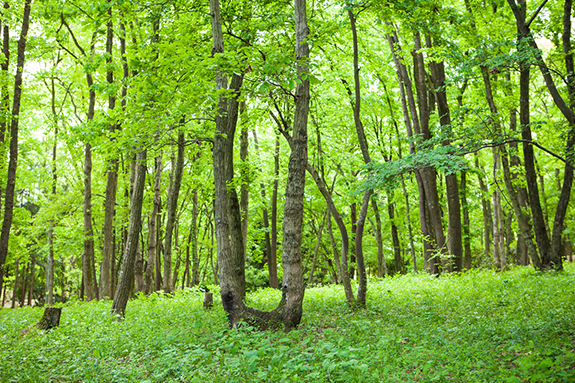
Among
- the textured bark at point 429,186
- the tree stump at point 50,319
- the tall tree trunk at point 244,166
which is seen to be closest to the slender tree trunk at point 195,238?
the tall tree trunk at point 244,166

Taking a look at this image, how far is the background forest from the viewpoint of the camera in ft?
23.9

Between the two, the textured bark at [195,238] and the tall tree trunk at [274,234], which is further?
the textured bark at [195,238]

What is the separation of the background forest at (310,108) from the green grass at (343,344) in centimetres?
193

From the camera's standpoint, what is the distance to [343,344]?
Answer: 5.59 meters

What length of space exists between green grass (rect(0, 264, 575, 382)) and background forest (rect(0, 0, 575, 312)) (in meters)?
1.93

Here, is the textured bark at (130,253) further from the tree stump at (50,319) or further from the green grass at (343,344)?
the tree stump at (50,319)

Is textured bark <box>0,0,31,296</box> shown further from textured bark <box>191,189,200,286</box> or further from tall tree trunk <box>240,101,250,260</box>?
textured bark <box>191,189,200,286</box>

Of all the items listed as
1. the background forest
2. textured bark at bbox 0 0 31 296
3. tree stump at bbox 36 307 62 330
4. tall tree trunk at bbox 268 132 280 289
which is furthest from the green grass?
tall tree trunk at bbox 268 132 280 289

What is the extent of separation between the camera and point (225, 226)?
25.0 feet

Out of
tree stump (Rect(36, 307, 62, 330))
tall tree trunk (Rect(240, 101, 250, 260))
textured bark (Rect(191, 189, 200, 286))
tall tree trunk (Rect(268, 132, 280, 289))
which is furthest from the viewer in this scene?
textured bark (Rect(191, 189, 200, 286))

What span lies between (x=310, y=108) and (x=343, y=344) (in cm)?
818

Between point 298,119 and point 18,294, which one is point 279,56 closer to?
point 298,119

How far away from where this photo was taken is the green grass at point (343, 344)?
4535 millimetres

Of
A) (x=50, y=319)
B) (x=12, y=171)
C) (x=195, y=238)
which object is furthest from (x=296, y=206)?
(x=195, y=238)
